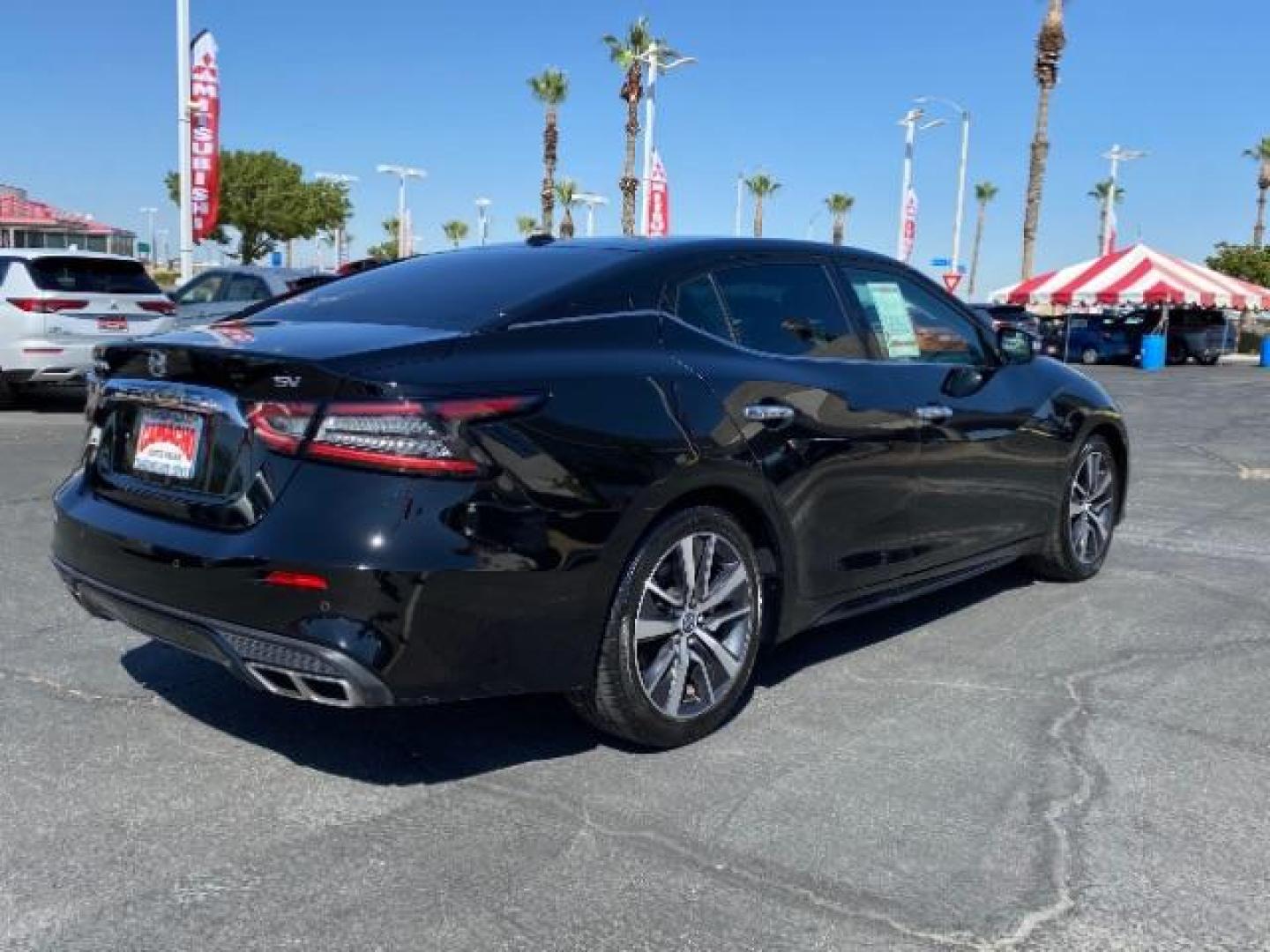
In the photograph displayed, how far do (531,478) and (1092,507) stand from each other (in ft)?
12.9

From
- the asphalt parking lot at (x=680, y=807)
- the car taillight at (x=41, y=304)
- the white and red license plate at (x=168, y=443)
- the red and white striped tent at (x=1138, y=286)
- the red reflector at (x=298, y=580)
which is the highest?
the red and white striped tent at (x=1138, y=286)

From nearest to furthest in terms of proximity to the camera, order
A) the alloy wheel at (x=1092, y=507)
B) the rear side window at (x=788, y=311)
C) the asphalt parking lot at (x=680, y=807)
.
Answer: the asphalt parking lot at (x=680, y=807), the rear side window at (x=788, y=311), the alloy wheel at (x=1092, y=507)

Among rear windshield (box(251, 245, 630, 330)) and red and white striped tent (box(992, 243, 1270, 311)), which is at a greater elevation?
red and white striped tent (box(992, 243, 1270, 311))

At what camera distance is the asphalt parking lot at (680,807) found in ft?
9.10

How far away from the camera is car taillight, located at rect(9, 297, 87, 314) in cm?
1245

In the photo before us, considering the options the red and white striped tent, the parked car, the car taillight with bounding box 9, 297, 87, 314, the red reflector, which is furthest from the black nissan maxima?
the red and white striped tent

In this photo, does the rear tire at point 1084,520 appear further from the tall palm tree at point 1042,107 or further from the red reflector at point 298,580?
the tall palm tree at point 1042,107

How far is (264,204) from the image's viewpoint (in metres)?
59.6

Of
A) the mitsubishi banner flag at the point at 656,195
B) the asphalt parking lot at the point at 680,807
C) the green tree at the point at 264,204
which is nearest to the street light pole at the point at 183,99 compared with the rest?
the mitsubishi banner flag at the point at 656,195

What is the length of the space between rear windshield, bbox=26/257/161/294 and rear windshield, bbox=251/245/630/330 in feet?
30.8

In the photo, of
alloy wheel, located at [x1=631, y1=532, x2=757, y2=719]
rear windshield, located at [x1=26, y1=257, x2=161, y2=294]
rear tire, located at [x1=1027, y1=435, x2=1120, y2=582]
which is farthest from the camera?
rear windshield, located at [x1=26, y1=257, x2=161, y2=294]

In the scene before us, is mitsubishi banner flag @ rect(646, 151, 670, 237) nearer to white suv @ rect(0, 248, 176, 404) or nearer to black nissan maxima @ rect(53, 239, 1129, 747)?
white suv @ rect(0, 248, 176, 404)

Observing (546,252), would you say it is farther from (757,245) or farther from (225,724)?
(225,724)

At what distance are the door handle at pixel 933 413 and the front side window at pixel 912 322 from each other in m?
0.22
